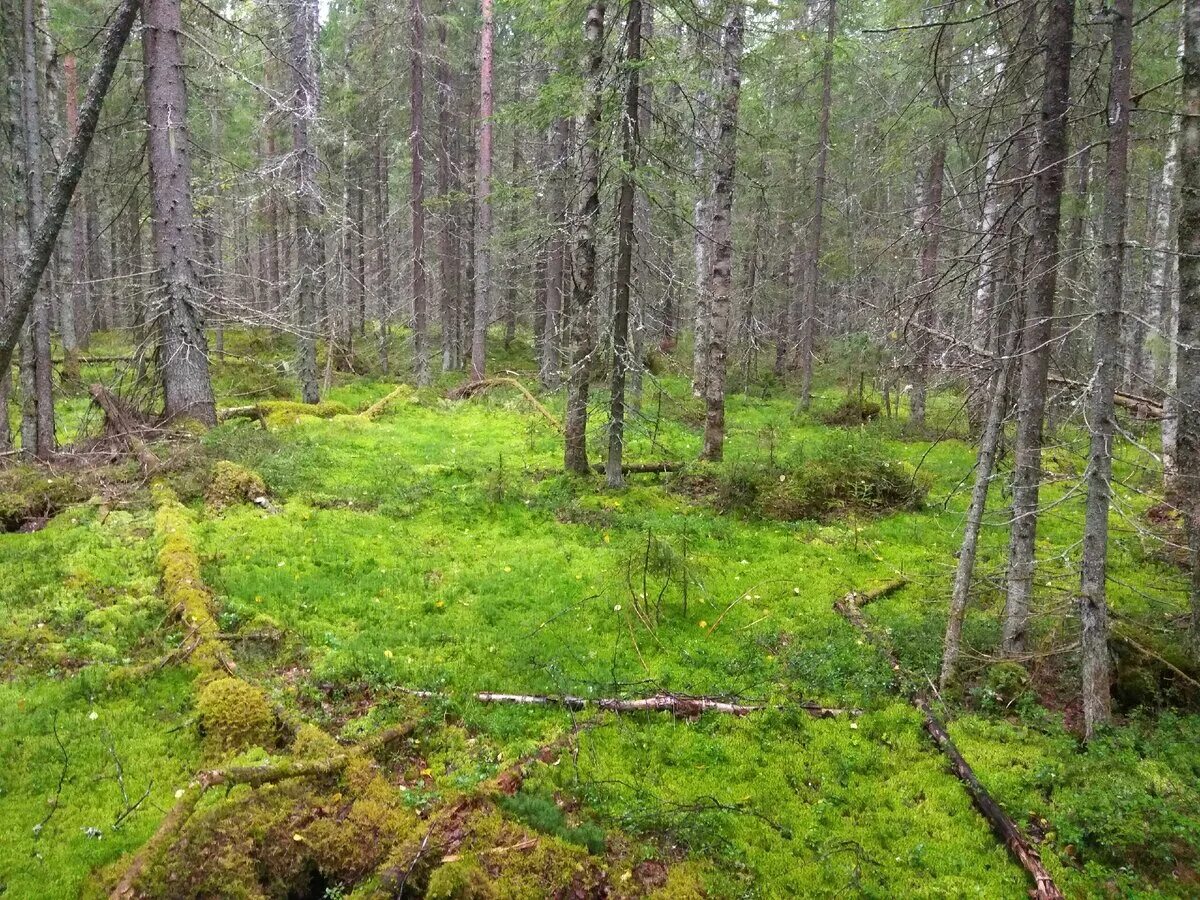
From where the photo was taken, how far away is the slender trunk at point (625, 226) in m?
9.95

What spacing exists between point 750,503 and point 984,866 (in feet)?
22.0

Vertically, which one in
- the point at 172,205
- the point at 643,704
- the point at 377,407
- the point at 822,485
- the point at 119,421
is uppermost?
the point at 172,205

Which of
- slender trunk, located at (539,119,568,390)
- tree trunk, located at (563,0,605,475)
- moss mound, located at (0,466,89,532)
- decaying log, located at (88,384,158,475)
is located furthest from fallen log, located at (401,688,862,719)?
slender trunk, located at (539,119,568,390)

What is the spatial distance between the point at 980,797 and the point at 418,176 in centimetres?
1985

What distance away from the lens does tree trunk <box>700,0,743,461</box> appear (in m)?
12.7

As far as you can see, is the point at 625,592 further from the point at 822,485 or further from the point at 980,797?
the point at 822,485

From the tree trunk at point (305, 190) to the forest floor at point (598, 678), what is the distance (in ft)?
22.5

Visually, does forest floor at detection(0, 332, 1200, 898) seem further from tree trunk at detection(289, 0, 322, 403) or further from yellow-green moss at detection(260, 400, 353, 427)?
tree trunk at detection(289, 0, 322, 403)

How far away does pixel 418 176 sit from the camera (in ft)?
66.5

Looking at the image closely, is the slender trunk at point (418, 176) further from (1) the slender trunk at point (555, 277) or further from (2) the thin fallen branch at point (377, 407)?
(1) the slender trunk at point (555, 277)

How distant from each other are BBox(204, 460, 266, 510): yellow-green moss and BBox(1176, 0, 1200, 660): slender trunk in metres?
10.2

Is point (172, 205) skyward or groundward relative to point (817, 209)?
groundward

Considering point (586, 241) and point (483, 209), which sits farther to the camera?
point (483, 209)

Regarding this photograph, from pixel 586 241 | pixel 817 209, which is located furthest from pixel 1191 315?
pixel 817 209
